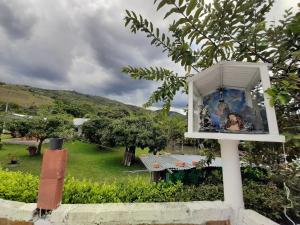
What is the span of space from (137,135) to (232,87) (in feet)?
59.9

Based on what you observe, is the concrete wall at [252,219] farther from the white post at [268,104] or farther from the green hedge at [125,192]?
the green hedge at [125,192]

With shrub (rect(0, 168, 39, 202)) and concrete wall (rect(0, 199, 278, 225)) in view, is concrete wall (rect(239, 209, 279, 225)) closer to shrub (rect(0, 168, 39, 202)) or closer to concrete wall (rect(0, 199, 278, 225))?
concrete wall (rect(0, 199, 278, 225))

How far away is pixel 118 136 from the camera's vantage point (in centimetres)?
2153

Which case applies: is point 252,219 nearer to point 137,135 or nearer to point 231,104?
point 231,104

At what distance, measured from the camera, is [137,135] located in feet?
68.3

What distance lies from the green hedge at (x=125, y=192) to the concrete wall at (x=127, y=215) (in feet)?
4.69

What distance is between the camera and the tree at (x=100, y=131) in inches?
883

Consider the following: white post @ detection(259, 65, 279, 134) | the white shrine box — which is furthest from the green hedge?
white post @ detection(259, 65, 279, 134)

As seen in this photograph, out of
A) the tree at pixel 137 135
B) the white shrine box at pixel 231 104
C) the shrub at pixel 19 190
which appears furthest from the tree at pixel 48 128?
the white shrine box at pixel 231 104

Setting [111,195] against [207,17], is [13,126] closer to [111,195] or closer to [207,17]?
[111,195]

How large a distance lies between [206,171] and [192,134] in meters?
9.96

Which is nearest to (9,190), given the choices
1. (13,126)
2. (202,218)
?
(202,218)

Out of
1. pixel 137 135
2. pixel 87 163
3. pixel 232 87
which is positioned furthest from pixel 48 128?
pixel 232 87

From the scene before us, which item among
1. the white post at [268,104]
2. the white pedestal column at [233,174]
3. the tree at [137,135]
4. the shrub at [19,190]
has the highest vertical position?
the tree at [137,135]
